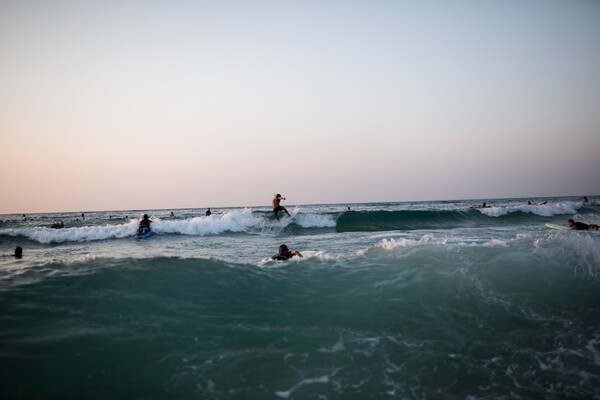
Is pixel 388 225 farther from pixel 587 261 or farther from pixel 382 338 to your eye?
pixel 382 338

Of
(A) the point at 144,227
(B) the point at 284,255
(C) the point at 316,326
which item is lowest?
(C) the point at 316,326

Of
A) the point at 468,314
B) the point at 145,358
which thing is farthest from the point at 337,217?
the point at 145,358

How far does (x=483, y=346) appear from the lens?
212 inches

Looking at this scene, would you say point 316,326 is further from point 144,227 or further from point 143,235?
point 144,227

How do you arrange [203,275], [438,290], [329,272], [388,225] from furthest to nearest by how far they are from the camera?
[388,225] < [329,272] < [203,275] < [438,290]

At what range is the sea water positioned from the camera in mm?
4473

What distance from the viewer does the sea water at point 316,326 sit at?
4.47m

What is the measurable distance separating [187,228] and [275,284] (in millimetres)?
20637

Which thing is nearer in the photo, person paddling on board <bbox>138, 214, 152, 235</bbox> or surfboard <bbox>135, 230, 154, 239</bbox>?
surfboard <bbox>135, 230, 154, 239</bbox>

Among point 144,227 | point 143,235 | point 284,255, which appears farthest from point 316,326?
point 144,227

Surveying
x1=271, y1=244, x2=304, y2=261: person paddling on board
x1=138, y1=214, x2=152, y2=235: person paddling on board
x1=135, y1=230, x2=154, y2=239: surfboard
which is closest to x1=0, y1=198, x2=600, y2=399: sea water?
x1=271, y1=244, x2=304, y2=261: person paddling on board

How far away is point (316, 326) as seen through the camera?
5.95 m

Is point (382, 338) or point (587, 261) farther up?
point (587, 261)

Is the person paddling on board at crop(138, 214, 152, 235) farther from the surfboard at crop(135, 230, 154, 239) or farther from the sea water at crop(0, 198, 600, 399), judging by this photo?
the sea water at crop(0, 198, 600, 399)
